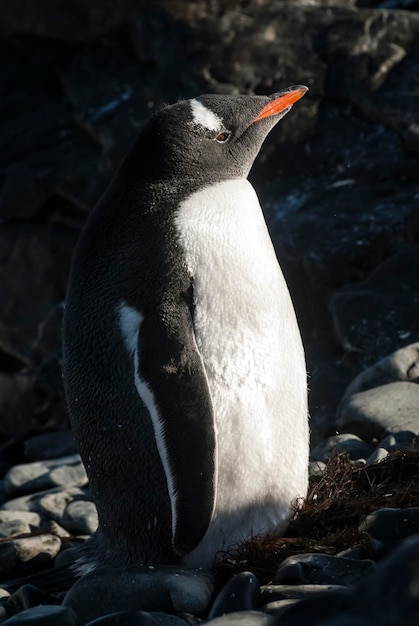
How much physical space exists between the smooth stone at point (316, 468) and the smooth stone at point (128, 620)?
1.57m

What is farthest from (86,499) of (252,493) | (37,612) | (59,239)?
(59,239)

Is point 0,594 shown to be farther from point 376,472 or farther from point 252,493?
point 376,472

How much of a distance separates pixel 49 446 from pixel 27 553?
3404 mm

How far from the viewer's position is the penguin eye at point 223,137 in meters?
4.00

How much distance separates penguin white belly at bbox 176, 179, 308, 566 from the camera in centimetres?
363

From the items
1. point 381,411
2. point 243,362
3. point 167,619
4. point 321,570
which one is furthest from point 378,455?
point 167,619

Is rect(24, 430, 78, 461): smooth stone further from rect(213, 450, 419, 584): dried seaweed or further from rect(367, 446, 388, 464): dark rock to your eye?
rect(213, 450, 419, 584): dried seaweed

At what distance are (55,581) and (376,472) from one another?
1257mm

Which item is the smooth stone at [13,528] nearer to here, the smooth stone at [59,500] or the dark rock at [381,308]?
the smooth stone at [59,500]

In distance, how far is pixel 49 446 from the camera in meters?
7.98

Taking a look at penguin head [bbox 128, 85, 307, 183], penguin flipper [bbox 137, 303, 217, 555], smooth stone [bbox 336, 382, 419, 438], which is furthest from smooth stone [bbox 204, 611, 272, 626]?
smooth stone [bbox 336, 382, 419, 438]

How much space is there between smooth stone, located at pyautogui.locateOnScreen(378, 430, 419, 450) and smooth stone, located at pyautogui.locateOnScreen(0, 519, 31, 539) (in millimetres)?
1743

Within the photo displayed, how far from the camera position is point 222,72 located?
947 cm

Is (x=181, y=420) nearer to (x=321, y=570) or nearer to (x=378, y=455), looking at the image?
(x=321, y=570)
